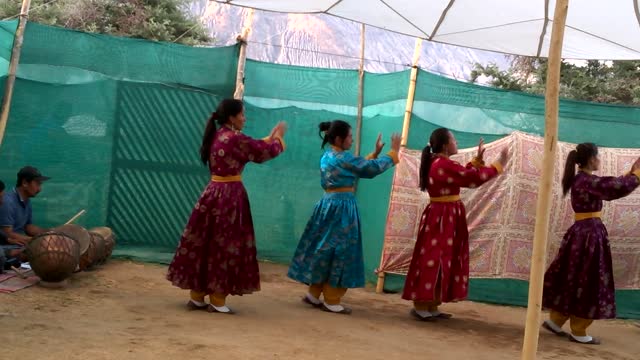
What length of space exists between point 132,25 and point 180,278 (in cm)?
1337

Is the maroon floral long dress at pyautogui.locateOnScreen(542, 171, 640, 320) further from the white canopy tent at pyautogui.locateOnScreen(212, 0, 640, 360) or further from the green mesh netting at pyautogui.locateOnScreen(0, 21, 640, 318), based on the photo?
the white canopy tent at pyautogui.locateOnScreen(212, 0, 640, 360)

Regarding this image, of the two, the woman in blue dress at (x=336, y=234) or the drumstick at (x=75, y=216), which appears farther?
the drumstick at (x=75, y=216)

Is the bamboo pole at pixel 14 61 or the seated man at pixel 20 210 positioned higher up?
the bamboo pole at pixel 14 61

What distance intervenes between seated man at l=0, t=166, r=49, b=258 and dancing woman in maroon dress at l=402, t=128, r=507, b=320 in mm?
3478

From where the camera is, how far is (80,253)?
582 centimetres

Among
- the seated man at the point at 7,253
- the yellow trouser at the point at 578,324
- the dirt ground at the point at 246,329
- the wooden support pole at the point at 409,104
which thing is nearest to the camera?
the dirt ground at the point at 246,329

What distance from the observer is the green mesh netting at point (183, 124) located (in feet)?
21.3

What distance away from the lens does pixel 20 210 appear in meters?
6.23

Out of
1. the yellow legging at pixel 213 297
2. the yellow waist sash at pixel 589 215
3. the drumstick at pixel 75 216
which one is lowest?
the yellow legging at pixel 213 297

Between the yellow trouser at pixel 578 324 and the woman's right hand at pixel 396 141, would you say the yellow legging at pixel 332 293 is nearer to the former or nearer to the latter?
the woman's right hand at pixel 396 141

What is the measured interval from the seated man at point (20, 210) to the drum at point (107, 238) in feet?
1.81

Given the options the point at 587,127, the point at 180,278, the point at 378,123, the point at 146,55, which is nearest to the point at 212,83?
the point at 146,55

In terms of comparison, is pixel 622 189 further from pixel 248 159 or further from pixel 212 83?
pixel 212 83

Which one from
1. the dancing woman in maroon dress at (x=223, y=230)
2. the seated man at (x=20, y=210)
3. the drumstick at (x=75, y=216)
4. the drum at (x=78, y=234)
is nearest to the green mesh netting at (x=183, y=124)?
the drumstick at (x=75, y=216)
